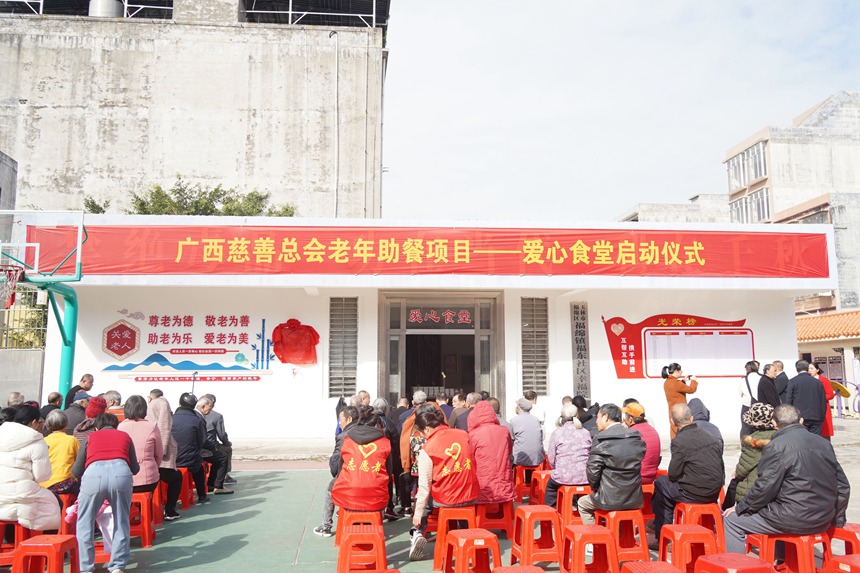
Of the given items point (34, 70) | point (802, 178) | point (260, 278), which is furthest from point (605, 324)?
point (802, 178)

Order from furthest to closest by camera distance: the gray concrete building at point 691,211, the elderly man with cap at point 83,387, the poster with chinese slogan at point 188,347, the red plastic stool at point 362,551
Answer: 1. the gray concrete building at point 691,211
2. the poster with chinese slogan at point 188,347
3. the elderly man with cap at point 83,387
4. the red plastic stool at point 362,551

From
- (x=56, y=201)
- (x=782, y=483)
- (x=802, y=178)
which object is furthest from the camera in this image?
(x=802, y=178)

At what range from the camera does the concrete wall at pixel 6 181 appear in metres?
13.7

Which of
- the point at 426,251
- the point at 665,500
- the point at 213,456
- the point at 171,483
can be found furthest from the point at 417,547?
the point at 426,251

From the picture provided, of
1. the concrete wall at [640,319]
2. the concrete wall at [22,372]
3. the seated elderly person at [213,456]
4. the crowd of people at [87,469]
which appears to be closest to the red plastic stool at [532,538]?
the crowd of people at [87,469]

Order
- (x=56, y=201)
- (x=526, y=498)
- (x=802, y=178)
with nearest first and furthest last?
1. (x=526, y=498)
2. (x=56, y=201)
3. (x=802, y=178)

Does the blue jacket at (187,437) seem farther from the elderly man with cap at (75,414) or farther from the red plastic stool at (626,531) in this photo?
the red plastic stool at (626,531)

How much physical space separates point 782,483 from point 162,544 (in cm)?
496

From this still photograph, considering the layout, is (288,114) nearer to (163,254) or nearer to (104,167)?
(104,167)

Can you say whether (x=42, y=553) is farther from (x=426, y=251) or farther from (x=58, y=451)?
(x=426, y=251)

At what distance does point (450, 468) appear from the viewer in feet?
16.7

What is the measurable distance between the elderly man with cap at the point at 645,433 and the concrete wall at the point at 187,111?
19071mm

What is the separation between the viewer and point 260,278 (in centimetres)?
1107

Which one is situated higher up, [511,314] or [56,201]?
[56,201]
